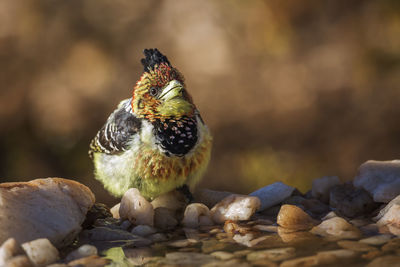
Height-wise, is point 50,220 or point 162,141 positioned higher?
point 162,141

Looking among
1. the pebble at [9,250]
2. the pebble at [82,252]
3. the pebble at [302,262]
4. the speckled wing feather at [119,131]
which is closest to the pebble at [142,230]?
the pebble at [82,252]

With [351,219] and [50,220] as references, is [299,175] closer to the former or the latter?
[351,219]

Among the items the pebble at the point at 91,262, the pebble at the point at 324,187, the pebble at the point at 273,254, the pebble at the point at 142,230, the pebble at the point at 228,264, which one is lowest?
the pebble at the point at 91,262

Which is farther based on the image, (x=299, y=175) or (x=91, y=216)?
(x=299, y=175)

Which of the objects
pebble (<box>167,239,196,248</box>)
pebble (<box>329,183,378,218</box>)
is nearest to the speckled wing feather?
pebble (<box>167,239,196,248</box>)

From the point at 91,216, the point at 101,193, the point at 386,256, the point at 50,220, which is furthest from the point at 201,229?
the point at 101,193

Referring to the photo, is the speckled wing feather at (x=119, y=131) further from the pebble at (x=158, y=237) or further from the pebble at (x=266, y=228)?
the pebble at (x=266, y=228)

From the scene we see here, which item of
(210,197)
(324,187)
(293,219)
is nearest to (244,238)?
(293,219)
